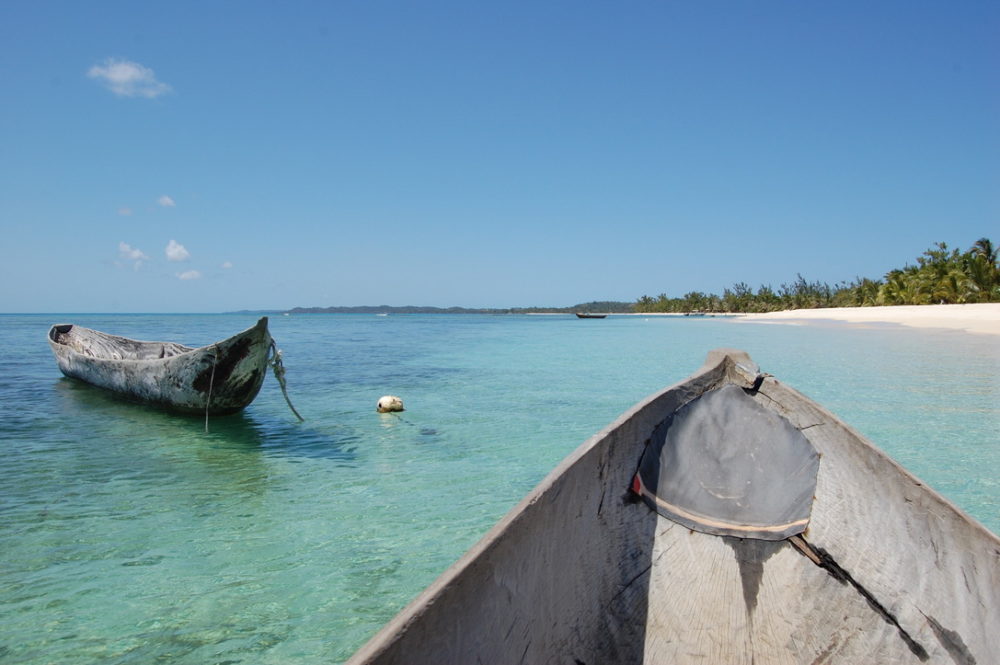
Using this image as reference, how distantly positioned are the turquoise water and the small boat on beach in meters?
1.55

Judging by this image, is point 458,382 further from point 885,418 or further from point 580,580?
point 580,580

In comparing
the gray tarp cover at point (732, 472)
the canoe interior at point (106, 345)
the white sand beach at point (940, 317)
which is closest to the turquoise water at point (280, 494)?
the canoe interior at point (106, 345)

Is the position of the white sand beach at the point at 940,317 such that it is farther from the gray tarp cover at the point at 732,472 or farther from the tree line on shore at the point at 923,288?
the gray tarp cover at the point at 732,472

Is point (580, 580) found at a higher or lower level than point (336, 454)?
higher

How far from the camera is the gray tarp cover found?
2119mm

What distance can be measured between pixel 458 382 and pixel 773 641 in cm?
1098

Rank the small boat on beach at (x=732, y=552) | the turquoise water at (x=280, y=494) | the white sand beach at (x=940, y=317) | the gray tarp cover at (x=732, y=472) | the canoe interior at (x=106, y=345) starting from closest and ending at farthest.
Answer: the small boat on beach at (x=732, y=552), the gray tarp cover at (x=732, y=472), the turquoise water at (x=280, y=494), the canoe interior at (x=106, y=345), the white sand beach at (x=940, y=317)

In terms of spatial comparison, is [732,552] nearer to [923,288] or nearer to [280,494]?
[280,494]

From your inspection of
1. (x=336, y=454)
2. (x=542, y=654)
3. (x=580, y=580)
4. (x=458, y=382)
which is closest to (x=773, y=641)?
(x=580, y=580)

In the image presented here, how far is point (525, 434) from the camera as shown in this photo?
7.30 m

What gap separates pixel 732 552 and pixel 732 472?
307 millimetres

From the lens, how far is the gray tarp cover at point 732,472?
2.12 m

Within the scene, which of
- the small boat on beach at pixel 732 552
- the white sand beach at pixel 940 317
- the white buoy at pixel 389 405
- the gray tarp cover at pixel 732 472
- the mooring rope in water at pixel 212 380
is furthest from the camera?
the white sand beach at pixel 940 317

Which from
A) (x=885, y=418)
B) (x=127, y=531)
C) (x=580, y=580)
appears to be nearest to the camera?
(x=580, y=580)
